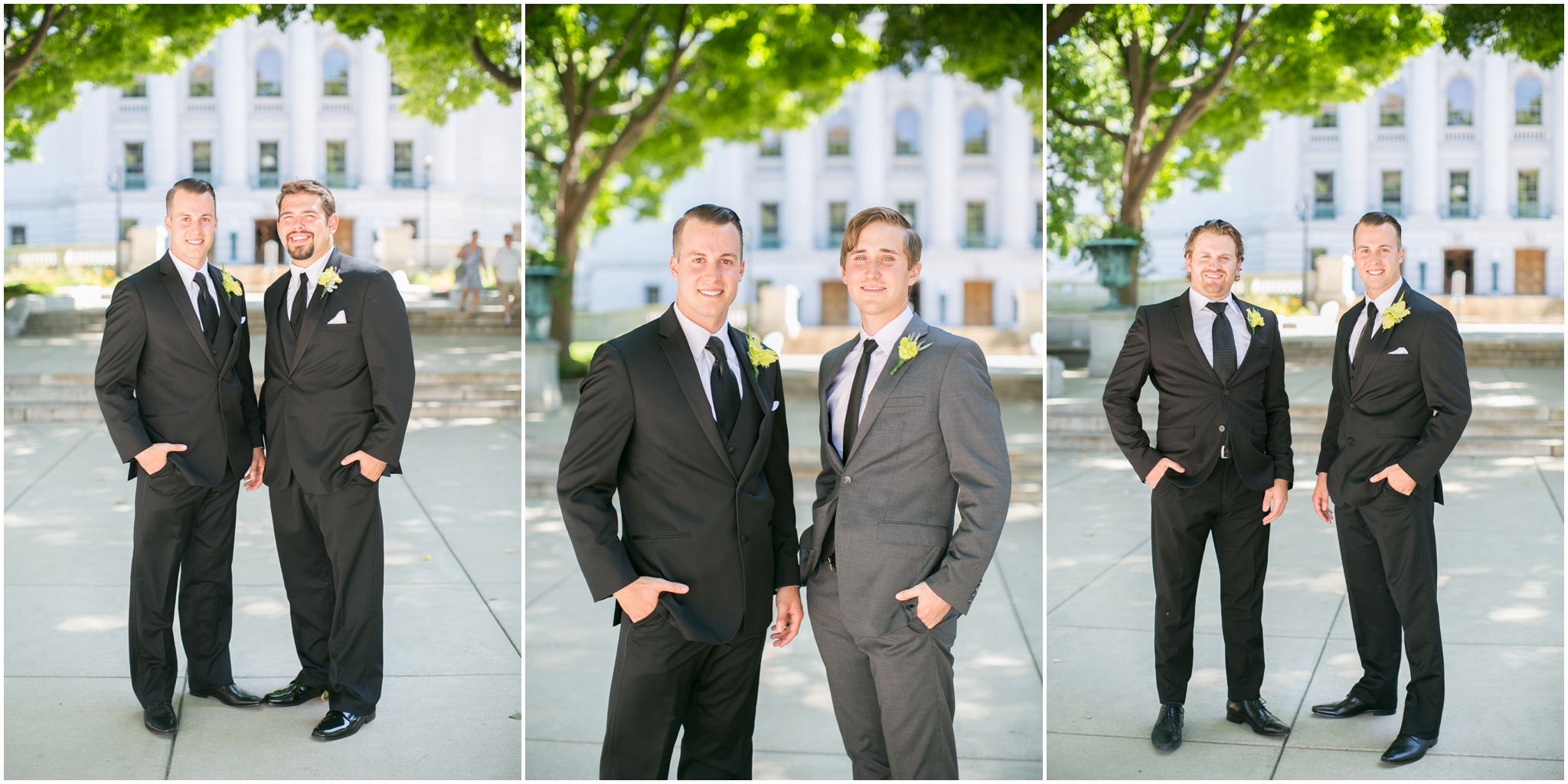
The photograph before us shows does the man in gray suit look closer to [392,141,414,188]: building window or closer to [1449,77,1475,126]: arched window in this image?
[392,141,414,188]: building window

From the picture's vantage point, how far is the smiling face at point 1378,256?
3901 mm

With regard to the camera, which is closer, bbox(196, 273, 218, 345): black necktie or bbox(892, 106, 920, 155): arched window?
bbox(196, 273, 218, 345): black necktie

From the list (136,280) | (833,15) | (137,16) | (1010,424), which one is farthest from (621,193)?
(136,280)

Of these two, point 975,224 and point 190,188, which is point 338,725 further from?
point 975,224

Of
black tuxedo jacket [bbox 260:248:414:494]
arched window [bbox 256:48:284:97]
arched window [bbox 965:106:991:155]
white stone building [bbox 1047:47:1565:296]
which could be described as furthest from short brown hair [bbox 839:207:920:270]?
arched window [bbox 965:106:991:155]

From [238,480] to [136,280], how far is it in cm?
79

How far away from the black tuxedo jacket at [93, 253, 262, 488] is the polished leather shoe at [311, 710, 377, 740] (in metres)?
0.94

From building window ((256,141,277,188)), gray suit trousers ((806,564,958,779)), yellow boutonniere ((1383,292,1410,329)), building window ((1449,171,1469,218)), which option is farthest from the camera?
building window ((256,141,277,188))

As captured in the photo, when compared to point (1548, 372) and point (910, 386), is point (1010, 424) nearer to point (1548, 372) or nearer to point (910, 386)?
point (1548, 372)

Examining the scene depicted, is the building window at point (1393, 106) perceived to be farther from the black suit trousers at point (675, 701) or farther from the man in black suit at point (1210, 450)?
the black suit trousers at point (675, 701)

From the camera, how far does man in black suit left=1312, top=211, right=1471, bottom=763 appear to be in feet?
12.5

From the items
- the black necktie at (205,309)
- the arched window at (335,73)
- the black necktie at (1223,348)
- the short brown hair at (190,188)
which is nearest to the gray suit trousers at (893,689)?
the black necktie at (1223,348)

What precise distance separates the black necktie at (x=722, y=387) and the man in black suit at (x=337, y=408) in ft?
4.80

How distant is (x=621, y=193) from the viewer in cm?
2473
